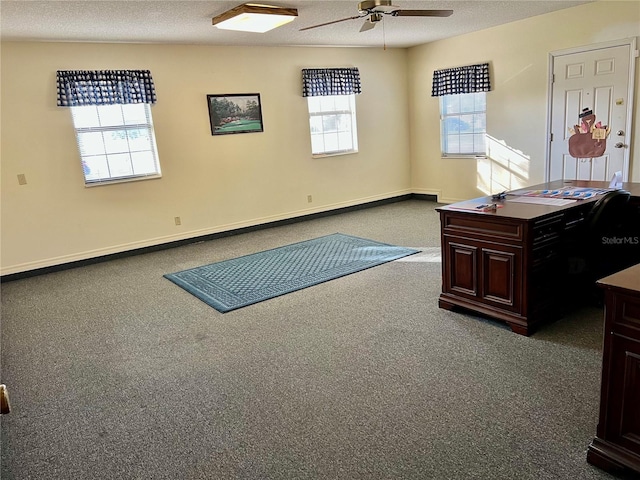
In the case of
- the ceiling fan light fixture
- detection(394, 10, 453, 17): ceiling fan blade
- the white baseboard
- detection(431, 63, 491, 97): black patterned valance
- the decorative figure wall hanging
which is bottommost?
the white baseboard

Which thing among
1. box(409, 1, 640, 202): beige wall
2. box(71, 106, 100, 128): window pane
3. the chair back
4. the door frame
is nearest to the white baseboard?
box(409, 1, 640, 202): beige wall

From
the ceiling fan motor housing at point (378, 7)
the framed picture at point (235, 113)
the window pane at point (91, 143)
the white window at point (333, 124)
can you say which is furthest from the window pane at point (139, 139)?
A: the ceiling fan motor housing at point (378, 7)

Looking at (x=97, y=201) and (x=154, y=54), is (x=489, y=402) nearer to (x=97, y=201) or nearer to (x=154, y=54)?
(x=97, y=201)

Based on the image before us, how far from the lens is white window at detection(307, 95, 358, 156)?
6.79 meters

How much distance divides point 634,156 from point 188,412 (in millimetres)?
5205

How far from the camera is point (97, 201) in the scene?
17.4 feet

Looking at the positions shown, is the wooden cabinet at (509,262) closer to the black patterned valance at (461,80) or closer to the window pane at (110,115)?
the black patterned valance at (461,80)

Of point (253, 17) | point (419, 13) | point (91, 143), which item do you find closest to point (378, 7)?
point (419, 13)

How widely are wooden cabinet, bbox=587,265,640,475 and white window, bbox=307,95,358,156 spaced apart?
5.47 metres

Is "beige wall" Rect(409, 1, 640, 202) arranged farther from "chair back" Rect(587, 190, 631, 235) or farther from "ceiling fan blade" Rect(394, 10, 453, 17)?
"chair back" Rect(587, 190, 631, 235)

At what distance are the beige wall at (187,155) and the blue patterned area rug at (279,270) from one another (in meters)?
1.26

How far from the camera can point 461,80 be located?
655 centimetres

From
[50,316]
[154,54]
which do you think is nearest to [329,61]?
[154,54]

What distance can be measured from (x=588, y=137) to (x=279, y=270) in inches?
152
